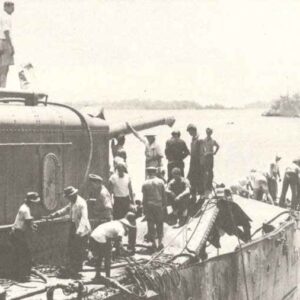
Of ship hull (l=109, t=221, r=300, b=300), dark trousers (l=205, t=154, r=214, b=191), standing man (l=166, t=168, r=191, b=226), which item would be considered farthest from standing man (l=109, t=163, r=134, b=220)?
dark trousers (l=205, t=154, r=214, b=191)

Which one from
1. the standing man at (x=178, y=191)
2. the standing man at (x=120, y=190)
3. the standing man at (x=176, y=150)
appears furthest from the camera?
the standing man at (x=176, y=150)

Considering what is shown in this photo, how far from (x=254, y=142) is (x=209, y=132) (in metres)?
64.6

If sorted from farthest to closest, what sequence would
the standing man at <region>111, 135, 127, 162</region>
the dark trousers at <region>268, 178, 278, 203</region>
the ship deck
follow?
the dark trousers at <region>268, 178, 278, 203</region>
the standing man at <region>111, 135, 127, 162</region>
the ship deck

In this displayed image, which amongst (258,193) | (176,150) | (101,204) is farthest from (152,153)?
(258,193)

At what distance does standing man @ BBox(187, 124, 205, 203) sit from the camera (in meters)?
15.0

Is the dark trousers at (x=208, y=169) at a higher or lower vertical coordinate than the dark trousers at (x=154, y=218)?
higher

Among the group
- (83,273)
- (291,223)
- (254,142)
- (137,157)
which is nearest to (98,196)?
(83,273)

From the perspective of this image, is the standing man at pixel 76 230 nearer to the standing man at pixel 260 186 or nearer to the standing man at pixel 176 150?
the standing man at pixel 176 150

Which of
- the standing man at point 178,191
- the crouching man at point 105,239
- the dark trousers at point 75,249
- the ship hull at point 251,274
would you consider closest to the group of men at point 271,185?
the ship hull at point 251,274

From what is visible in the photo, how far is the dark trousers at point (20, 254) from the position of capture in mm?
9109

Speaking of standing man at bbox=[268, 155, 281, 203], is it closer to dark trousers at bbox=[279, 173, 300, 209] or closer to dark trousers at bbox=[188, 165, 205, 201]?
dark trousers at bbox=[279, 173, 300, 209]

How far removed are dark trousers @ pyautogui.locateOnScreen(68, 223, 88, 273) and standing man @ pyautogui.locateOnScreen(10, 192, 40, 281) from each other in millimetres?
639

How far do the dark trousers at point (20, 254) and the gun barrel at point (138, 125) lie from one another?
16.7ft

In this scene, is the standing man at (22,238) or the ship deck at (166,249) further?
the standing man at (22,238)
